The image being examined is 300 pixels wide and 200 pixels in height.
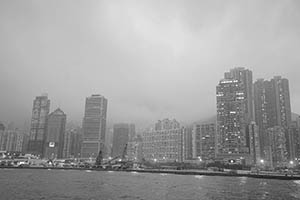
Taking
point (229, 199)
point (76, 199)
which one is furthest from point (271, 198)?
point (76, 199)

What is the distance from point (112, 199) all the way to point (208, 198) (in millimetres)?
23146

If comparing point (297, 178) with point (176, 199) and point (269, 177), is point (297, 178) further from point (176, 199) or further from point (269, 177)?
point (176, 199)

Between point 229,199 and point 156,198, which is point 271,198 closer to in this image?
point 229,199

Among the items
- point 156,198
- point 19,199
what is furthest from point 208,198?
point 19,199

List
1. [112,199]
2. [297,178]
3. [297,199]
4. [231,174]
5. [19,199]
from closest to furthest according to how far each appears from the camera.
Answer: [19,199] < [112,199] < [297,199] < [297,178] < [231,174]

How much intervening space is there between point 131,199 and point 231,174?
140137mm

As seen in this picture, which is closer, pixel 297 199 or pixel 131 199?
pixel 131 199

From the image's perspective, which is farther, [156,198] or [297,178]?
[297,178]

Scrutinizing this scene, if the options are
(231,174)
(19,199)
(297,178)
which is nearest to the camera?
(19,199)

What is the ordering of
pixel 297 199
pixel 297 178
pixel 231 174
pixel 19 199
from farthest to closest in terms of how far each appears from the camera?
pixel 231 174, pixel 297 178, pixel 297 199, pixel 19 199

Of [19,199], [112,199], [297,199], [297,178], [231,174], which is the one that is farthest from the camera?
[231,174]

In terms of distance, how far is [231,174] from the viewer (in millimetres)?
187750

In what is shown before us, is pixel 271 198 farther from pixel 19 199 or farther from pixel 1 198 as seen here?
pixel 1 198

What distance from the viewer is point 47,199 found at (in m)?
60.7
